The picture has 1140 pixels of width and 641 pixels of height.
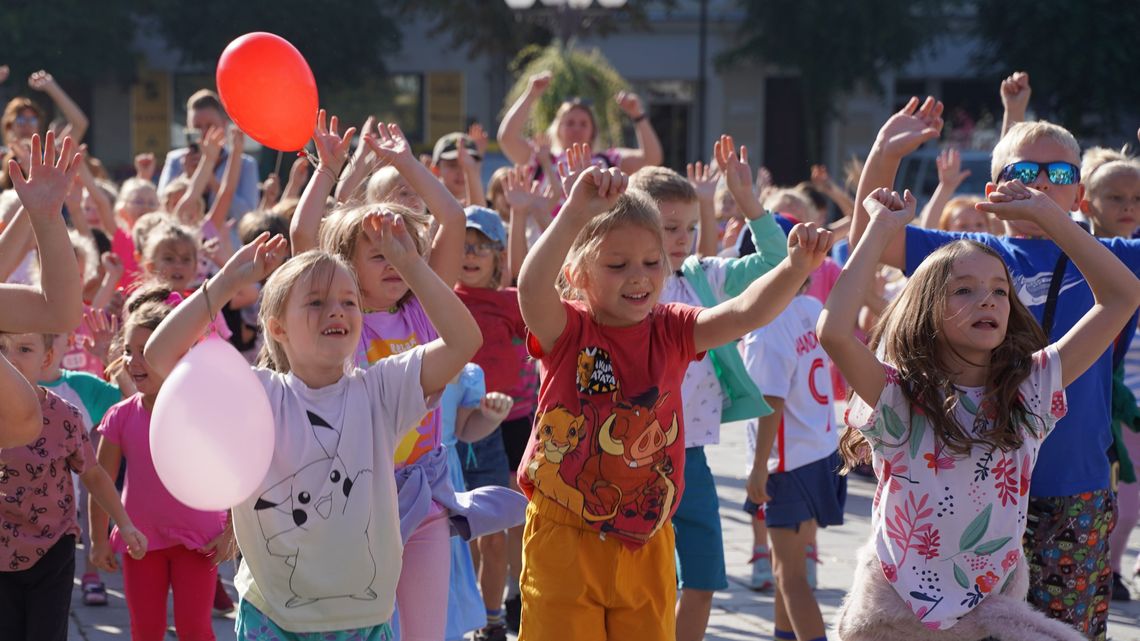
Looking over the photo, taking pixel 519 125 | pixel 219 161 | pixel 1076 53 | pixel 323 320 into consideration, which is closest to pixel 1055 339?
pixel 323 320

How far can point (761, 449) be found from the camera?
546 cm

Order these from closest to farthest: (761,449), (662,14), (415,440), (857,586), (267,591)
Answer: (267,591)
(857,586)
(415,440)
(761,449)
(662,14)

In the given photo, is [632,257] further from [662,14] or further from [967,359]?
[662,14]

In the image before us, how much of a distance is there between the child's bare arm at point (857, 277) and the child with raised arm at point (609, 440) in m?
0.25

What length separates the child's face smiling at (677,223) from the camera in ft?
16.8

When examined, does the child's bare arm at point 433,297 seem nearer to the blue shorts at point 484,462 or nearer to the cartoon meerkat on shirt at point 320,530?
the cartoon meerkat on shirt at point 320,530

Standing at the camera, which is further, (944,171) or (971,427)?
(944,171)

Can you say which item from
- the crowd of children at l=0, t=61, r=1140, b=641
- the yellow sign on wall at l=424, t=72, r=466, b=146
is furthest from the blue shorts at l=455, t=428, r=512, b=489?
the yellow sign on wall at l=424, t=72, r=466, b=146

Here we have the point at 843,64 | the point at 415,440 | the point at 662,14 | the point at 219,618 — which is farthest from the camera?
the point at 662,14

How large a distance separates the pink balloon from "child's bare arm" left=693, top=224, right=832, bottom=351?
1.25 metres

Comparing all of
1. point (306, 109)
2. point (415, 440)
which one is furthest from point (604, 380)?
point (306, 109)

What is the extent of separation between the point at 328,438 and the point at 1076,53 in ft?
102

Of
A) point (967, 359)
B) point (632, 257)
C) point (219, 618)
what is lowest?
point (219, 618)

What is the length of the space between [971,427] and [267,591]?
6.09ft
